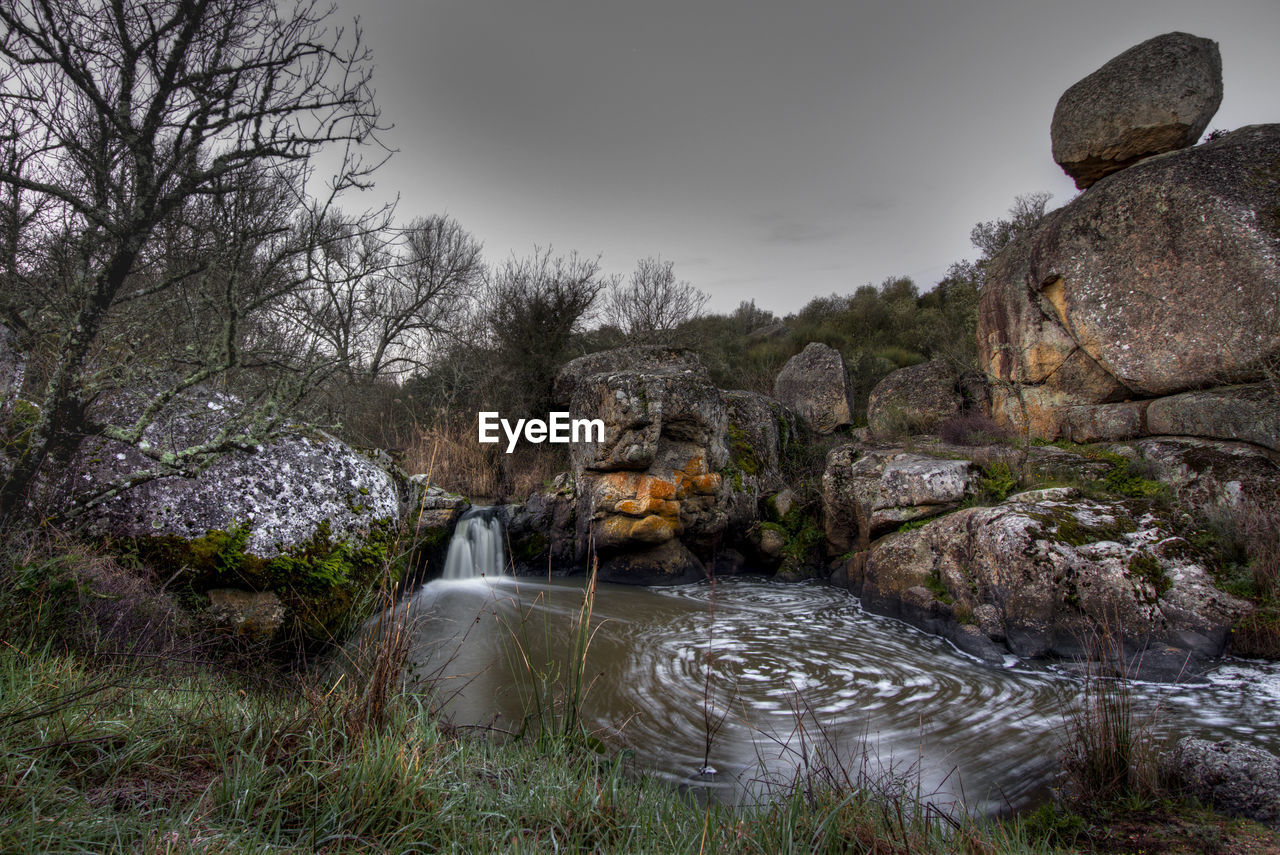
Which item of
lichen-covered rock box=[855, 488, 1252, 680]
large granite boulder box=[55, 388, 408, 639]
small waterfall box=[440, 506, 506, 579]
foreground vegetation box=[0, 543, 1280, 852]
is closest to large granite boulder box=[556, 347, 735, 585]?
small waterfall box=[440, 506, 506, 579]

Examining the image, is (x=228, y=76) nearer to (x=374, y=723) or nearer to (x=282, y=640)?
(x=282, y=640)

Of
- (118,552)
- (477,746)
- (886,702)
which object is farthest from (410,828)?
(886,702)

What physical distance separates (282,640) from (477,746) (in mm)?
1734

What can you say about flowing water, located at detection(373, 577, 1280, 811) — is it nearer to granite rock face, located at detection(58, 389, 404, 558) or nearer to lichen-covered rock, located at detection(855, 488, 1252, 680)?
lichen-covered rock, located at detection(855, 488, 1252, 680)

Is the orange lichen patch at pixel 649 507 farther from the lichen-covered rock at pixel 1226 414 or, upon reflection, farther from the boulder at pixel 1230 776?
the boulder at pixel 1230 776

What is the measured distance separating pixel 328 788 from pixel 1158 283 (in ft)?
27.5

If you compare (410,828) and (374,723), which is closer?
(410,828)

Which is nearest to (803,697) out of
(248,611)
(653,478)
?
(248,611)

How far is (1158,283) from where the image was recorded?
6480 mm

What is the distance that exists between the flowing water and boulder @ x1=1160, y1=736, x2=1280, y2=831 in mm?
714

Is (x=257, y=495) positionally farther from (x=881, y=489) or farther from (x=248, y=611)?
(x=881, y=489)

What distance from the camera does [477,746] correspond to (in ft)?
8.81

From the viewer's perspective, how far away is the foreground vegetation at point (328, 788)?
1545 mm

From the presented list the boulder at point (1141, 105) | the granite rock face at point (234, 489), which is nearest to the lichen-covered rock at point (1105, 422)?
the boulder at point (1141, 105)
